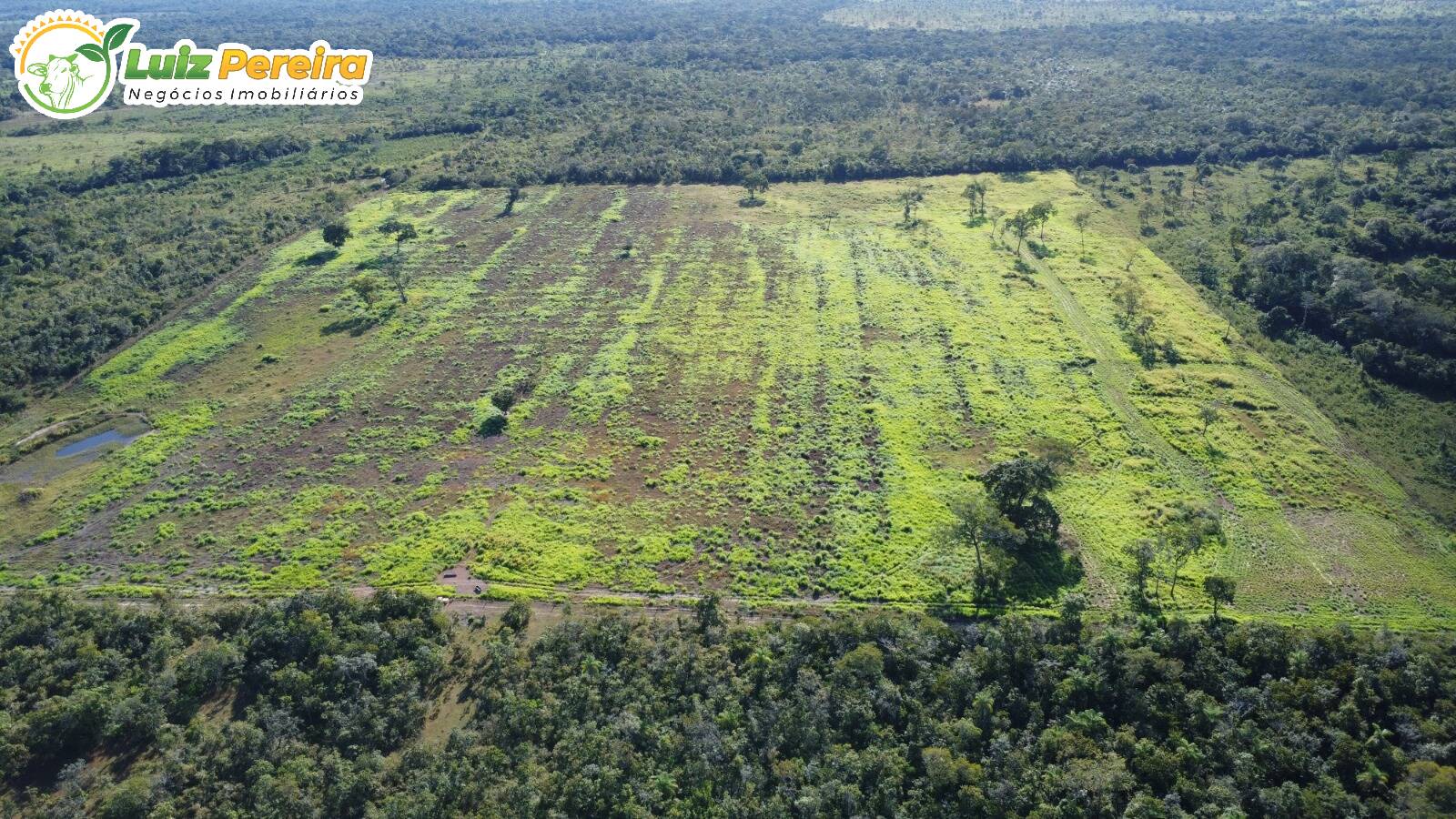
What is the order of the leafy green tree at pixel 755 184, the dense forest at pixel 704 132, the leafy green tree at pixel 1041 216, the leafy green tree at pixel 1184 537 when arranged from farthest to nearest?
the leafy green tree at pixel 755 184 → the leafy green tree at pixel 1041 216 → the dense forest at pixel 704 132 → the leafy green tree at pixel 1184 537

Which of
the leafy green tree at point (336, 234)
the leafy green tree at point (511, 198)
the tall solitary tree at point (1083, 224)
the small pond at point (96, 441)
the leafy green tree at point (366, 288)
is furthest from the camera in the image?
the leafy green tree at point (511, 198)

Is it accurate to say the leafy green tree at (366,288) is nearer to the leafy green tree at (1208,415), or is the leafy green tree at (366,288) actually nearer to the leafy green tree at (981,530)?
the leafy green tree at (981,530)

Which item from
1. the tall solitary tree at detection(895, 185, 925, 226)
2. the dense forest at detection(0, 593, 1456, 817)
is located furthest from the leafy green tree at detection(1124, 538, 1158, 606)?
the tall solitary tree at detection(895, 185, 925, 226)

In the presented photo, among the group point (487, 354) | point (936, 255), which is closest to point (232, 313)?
point (487, 354)

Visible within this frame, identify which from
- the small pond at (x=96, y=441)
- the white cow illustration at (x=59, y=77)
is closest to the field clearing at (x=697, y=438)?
the small pond at (x=96, y=441)

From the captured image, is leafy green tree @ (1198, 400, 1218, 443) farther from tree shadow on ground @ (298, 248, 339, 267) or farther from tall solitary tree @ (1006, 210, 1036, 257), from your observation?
tree shadow on ground @ (298, 248, 339, 267)

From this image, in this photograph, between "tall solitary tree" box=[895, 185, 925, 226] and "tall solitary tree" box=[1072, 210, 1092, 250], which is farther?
"tall solitary tree" box=[895, 185, 925, 226]
